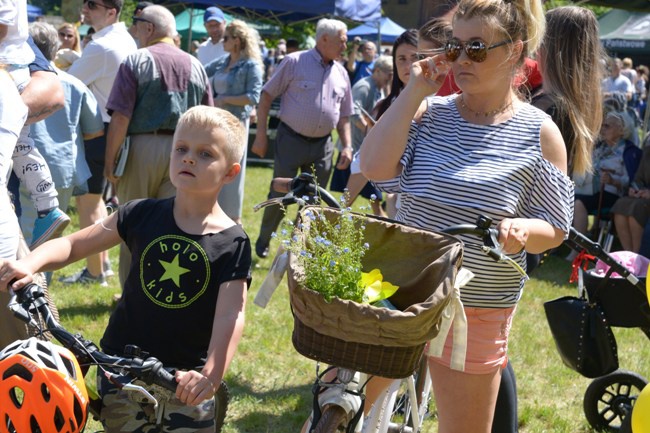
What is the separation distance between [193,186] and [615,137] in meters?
8.28

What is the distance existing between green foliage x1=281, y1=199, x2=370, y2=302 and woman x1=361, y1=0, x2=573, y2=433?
418mm

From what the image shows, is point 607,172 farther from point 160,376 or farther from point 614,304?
point 160,376

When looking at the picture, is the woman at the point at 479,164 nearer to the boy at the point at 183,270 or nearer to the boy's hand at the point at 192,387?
the boy at the point at 183,270

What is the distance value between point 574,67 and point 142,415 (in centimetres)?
239

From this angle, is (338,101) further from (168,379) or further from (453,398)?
(168,379)

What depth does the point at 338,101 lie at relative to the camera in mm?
8766

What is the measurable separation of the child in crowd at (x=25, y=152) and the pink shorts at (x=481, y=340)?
192 centimetres

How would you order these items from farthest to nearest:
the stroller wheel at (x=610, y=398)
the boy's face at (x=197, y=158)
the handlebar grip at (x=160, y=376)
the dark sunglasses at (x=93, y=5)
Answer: the dark sunglasses at (x=93, y=5) < the stroller wheel at (x=610, y=398) < the boy's face at (x=197, y=158) < the handlebar grip at (x=160, y=376)

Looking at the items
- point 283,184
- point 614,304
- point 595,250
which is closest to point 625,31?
point 614,304

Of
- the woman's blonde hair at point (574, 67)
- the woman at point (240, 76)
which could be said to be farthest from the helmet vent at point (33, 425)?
the woman at point (240, 76)

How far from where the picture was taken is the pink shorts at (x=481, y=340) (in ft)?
10.3

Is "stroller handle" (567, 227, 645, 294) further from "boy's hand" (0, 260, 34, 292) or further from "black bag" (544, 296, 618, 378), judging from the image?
"boy's hand" (0, 260, 34, 292)

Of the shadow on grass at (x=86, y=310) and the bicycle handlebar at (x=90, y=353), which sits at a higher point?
the bicycle handlebar at (x=90, y=353)

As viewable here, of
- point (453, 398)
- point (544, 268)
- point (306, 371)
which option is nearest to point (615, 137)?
point (544, 268)
